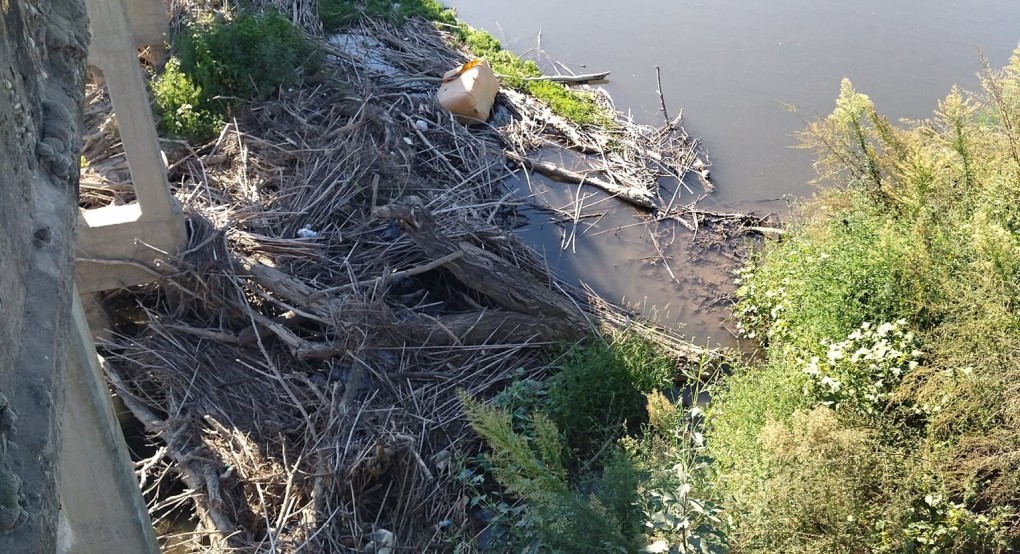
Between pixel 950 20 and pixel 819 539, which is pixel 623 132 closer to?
pixel 950 20

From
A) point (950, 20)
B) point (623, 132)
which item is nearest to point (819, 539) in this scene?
point (623, 132)

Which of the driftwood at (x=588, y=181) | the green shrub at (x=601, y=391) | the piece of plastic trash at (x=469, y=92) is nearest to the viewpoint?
the green shrub at (x=601, y=391)

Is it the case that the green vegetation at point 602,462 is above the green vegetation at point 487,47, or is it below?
below

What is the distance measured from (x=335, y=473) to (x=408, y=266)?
6.35 feet

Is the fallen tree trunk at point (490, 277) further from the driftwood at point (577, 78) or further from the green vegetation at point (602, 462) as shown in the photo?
the driftwood at point (577, 78)

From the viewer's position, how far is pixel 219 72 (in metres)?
7.94

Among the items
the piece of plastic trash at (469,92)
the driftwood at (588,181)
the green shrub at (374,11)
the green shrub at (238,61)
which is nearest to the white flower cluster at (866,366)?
the driftwood at (588,181)

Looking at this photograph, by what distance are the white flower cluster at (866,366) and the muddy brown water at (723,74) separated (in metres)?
1.51

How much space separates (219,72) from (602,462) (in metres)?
5.42

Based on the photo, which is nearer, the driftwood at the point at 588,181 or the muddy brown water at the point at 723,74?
the muddy brown water at the point at 723,74

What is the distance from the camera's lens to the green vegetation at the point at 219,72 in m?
7.73

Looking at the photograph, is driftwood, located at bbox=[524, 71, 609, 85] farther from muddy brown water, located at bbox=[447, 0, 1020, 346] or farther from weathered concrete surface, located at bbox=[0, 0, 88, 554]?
weathered concrete surface, located at bbox=[0, 0, 88, 554]

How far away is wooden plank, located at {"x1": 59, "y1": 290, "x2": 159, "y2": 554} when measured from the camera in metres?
2.92

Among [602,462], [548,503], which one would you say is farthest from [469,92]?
[548,503]
